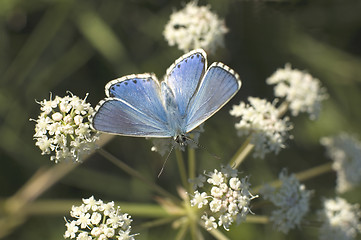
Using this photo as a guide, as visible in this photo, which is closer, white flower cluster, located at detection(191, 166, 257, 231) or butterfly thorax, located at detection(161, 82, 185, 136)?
white flower cluster, located at detection(191, 166, 257, 231)

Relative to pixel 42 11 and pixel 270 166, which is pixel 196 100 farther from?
pixel 42 11

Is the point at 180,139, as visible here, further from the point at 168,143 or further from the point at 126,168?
the point at 126,168

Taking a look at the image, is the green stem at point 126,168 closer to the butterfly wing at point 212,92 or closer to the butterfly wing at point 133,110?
the butterfly wing at point 133,110

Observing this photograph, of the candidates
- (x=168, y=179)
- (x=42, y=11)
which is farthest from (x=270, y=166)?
(x=42, y=11)

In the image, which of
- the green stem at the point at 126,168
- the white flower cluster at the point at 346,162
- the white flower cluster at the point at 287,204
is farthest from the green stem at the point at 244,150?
the white flower cluster at the point at 346,162

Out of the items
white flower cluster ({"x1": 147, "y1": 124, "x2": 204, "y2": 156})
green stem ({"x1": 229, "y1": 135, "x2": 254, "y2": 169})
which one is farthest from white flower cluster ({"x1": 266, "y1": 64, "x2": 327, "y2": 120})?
white flower cluster ({"x1": 147, "y1": 124, "x2": 204, "y2": 156})

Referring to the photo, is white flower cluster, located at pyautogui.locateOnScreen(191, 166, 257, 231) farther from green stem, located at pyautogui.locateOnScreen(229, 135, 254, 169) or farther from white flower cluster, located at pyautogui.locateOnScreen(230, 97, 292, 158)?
white flower cluster, located at pyautogui.locateOnScreen(230, 97, 292, 158)

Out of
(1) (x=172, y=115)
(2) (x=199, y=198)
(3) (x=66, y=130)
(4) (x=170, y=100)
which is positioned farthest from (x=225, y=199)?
(3) (x=66, y=130)
